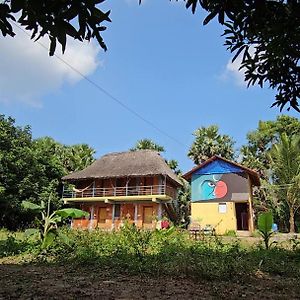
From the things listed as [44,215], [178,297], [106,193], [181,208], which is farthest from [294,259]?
[181,208]

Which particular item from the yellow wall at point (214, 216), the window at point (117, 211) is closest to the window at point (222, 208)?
the yellow wall at point (214, 216)

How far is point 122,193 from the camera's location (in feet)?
94.3

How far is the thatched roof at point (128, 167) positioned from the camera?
1090 inches

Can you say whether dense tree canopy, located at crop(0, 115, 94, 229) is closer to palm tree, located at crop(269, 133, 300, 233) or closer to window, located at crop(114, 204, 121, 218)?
window, located at crop(114, 204, 121, 218)

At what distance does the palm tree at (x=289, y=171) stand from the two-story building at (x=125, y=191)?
8486 mm

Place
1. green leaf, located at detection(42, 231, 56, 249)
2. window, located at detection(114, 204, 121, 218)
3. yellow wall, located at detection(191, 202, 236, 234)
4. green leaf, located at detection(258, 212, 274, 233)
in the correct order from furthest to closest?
1. window, located at detection(114, 204, 121, 218)
2. yellow wall, located at detection(191, 202, 236, 234)
3. green leaf, located at detection(258, 212, 274, 233)
4. green leaf, located at detection(42, 231, 56, 249)

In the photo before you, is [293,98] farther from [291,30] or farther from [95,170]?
A: [95,170]

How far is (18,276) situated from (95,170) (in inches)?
946

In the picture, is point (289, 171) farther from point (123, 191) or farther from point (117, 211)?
point (117, 211)

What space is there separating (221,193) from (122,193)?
27.2ft

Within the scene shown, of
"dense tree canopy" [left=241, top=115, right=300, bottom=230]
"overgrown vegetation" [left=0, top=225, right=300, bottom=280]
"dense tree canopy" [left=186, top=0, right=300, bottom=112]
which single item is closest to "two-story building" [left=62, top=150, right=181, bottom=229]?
"dense tree canopy" [left=241, top=115, right=300, bottom=230]

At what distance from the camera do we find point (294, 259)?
8812 mm

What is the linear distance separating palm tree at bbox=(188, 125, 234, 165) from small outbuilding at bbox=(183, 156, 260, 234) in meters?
6.87

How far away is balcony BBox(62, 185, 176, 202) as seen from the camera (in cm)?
2741
